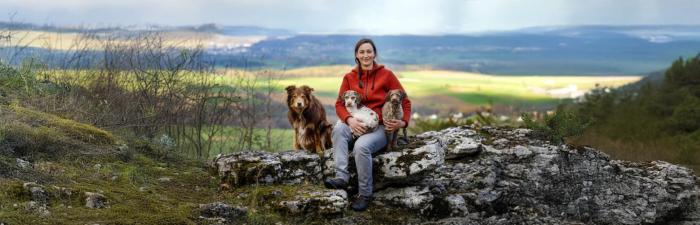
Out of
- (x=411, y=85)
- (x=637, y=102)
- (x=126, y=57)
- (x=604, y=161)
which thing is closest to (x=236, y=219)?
(x=604, y=161)

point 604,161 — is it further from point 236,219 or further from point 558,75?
point 558,75

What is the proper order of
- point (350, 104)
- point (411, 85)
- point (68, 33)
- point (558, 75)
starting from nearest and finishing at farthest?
point (350, 104)
point (68, 33)
point (411, 85)
point (558, 75)

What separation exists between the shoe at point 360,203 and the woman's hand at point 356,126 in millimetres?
728

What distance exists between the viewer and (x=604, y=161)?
8.09 meters

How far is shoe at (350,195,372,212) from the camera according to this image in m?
6.59

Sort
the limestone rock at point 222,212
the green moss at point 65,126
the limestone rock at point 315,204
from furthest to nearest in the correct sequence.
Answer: the green moss at point 65,126 → the limestone rock at point 315,204 → the limestone rock at point 222,212

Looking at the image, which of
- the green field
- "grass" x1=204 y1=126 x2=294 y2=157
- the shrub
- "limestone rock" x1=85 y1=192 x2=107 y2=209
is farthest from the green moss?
the green field

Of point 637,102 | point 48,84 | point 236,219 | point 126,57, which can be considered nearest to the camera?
point 236,219

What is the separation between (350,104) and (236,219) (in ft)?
6.22

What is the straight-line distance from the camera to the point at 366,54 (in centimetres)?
702

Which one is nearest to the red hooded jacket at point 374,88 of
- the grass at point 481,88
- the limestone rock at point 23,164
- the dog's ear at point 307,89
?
the dog's ear at point 307,89

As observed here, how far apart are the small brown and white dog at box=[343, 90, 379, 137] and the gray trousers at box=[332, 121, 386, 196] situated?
0.31 ft

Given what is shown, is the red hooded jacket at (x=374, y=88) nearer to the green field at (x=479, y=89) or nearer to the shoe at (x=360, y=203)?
the shoe at (x=360, y=203)

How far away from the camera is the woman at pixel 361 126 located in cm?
670
